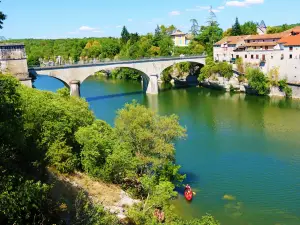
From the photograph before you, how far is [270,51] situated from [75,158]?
45.9 metres

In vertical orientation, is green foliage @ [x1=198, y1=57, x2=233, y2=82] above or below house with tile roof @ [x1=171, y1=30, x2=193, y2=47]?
below

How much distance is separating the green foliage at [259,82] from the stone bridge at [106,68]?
16708 mm

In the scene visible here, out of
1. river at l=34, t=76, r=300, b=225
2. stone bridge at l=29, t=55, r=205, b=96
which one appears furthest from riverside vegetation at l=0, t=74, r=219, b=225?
stone bridge at l=29, t=55, r=205, b=96

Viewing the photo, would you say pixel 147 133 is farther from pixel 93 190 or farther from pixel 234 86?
pixel 234 86

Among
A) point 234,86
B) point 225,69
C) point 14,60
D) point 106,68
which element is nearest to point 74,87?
point 106,68

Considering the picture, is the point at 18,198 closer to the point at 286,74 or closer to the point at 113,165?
the point at 113,165

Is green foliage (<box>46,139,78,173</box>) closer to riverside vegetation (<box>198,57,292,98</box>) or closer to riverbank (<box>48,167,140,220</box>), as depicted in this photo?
riverbank (<box>48,167,140,220</box>)

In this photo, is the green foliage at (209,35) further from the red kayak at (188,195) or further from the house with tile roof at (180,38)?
the red kayak at (188,195)

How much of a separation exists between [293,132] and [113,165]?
23.6 meters

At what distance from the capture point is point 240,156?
2900cm

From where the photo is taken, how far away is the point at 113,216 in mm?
12961

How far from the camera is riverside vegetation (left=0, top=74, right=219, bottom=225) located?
9.80 metres

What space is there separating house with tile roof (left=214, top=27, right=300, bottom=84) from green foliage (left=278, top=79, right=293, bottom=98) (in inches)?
40.8

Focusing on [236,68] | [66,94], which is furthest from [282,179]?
[236,68]
